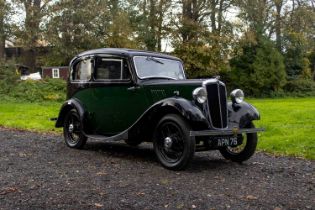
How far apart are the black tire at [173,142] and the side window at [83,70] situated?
2.57m

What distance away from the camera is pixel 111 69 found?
30.0 ft

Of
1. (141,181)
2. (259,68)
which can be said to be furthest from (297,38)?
(141,181)

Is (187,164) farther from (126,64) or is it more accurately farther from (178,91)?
(126,64)

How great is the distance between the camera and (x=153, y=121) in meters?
8.21

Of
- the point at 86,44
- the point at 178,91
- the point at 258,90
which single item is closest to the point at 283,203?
the point at 178,91

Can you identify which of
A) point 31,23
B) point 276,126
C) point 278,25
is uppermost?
point 278,25

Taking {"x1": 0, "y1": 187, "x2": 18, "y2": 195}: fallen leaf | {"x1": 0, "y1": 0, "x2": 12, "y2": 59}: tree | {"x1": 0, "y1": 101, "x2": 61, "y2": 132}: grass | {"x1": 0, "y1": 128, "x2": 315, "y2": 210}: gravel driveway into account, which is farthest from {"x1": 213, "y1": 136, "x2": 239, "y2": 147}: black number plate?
{"x1": 0, "y1": 0, "x2": 12, "y2": 59}: tree

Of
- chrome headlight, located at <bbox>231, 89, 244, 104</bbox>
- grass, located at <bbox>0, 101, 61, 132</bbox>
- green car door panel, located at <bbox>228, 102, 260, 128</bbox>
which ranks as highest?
chrome headlight, located at <bbox>231, 89, 244, 104</bbox>

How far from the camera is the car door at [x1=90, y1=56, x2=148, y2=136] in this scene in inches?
338

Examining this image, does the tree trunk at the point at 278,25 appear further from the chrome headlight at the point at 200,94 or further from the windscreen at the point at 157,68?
the chrome headlight at the point at 200,94

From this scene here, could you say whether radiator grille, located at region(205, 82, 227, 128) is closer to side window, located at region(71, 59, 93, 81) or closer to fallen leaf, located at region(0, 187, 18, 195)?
side window, located at region(71, 59, 93, 81)

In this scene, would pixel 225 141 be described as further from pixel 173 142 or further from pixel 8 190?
pixel 8 190

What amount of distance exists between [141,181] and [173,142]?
4.12 feet

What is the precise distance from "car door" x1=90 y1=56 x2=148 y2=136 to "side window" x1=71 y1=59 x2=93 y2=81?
237 mm
